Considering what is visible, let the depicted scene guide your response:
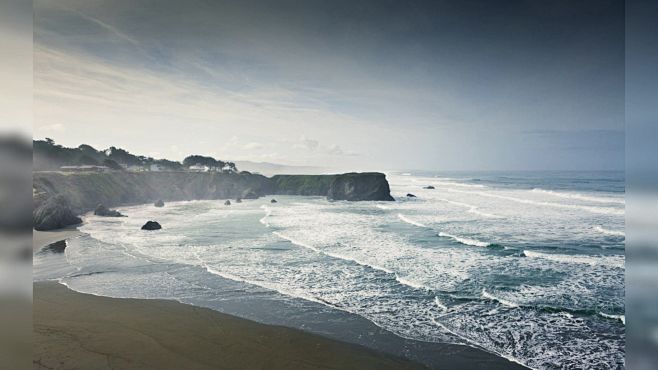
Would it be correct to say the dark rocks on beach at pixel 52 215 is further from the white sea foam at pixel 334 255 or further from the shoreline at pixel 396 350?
the shoreline at pixel 396 350

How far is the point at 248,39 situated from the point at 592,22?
5914mm

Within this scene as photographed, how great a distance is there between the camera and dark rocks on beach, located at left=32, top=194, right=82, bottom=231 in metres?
14.8

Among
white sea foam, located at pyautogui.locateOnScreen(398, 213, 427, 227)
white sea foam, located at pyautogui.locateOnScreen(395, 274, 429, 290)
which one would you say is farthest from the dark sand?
white sea foam, located at pyautogui.locateOnScreen(398, 213, 427, 227)

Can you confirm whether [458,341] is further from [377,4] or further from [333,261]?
[377,4]

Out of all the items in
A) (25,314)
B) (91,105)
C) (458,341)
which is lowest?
(458,341)

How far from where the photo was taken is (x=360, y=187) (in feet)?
111

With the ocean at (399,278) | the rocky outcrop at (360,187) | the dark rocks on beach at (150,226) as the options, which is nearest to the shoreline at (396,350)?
the ocean at (399,278)

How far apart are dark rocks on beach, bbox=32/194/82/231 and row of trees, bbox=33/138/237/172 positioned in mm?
6521

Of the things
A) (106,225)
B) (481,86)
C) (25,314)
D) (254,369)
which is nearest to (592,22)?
(481,86)

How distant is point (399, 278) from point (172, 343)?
16.3ft

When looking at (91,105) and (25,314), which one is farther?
(91,105)

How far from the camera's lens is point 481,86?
408 inches

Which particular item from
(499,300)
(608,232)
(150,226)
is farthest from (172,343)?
(608,232)

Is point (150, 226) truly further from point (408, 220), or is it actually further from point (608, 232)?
point (608, 232)
